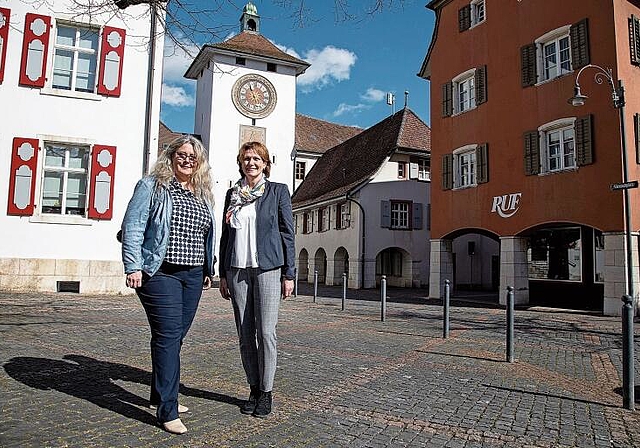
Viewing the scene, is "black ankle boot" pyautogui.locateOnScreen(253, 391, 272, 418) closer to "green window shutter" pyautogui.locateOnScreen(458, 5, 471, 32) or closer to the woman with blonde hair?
the woman with blonde hair

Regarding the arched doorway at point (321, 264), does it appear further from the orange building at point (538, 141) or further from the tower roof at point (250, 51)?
the orange building at point (538, 141)

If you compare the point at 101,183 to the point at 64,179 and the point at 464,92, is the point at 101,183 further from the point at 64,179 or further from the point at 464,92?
the point at 464,92

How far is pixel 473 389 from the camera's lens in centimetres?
519

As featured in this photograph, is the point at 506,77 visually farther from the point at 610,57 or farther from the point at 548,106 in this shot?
the point at 610,57

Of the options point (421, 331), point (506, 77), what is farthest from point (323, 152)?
point (421, 331)

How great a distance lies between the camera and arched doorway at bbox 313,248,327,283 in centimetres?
3300

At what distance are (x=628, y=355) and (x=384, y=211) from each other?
22.2 metres

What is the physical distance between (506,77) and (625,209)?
6363 millimetres

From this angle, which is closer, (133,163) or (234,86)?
(133,163)

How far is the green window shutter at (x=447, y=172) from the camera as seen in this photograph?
738 inches

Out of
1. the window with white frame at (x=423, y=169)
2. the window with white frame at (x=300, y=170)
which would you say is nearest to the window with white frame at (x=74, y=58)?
the window with white frame at (x=423, y=169)

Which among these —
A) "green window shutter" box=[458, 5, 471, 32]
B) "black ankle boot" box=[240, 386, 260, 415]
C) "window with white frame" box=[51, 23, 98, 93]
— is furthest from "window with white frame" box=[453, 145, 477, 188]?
"black ankle boot" box=[240, 386, 260, 415]

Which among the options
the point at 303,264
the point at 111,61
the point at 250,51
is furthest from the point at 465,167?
the point at 250,51

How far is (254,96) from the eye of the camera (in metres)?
33.5
